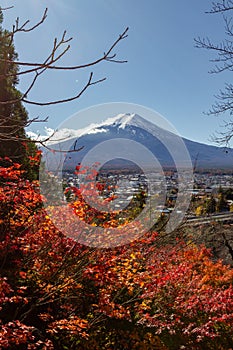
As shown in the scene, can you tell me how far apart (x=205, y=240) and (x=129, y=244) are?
30.5 ft

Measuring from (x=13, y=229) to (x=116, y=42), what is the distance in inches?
239

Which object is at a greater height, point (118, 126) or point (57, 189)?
point (118, 126)

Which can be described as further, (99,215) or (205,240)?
(205,240)

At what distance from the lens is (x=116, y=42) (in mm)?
1216

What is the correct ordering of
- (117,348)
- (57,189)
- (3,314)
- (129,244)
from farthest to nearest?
(57,189), (129,244), (117,348), (3,314)

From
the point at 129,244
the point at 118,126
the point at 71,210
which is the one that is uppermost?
the point at 118,126

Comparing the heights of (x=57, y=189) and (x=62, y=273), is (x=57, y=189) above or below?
above

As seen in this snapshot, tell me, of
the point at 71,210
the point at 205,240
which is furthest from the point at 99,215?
the point at 205,240

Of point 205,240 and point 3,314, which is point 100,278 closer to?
point 3,314

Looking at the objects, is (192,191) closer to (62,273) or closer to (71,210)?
(71,210)

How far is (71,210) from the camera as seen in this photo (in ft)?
23.0

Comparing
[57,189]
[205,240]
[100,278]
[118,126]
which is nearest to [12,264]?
[100,278]

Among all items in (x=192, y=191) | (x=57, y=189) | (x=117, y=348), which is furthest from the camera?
(x=192, y=191)

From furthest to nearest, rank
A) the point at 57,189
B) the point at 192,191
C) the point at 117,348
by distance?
1. the point at 192,191
2. the point at 57,189
3. the point at 117,348
